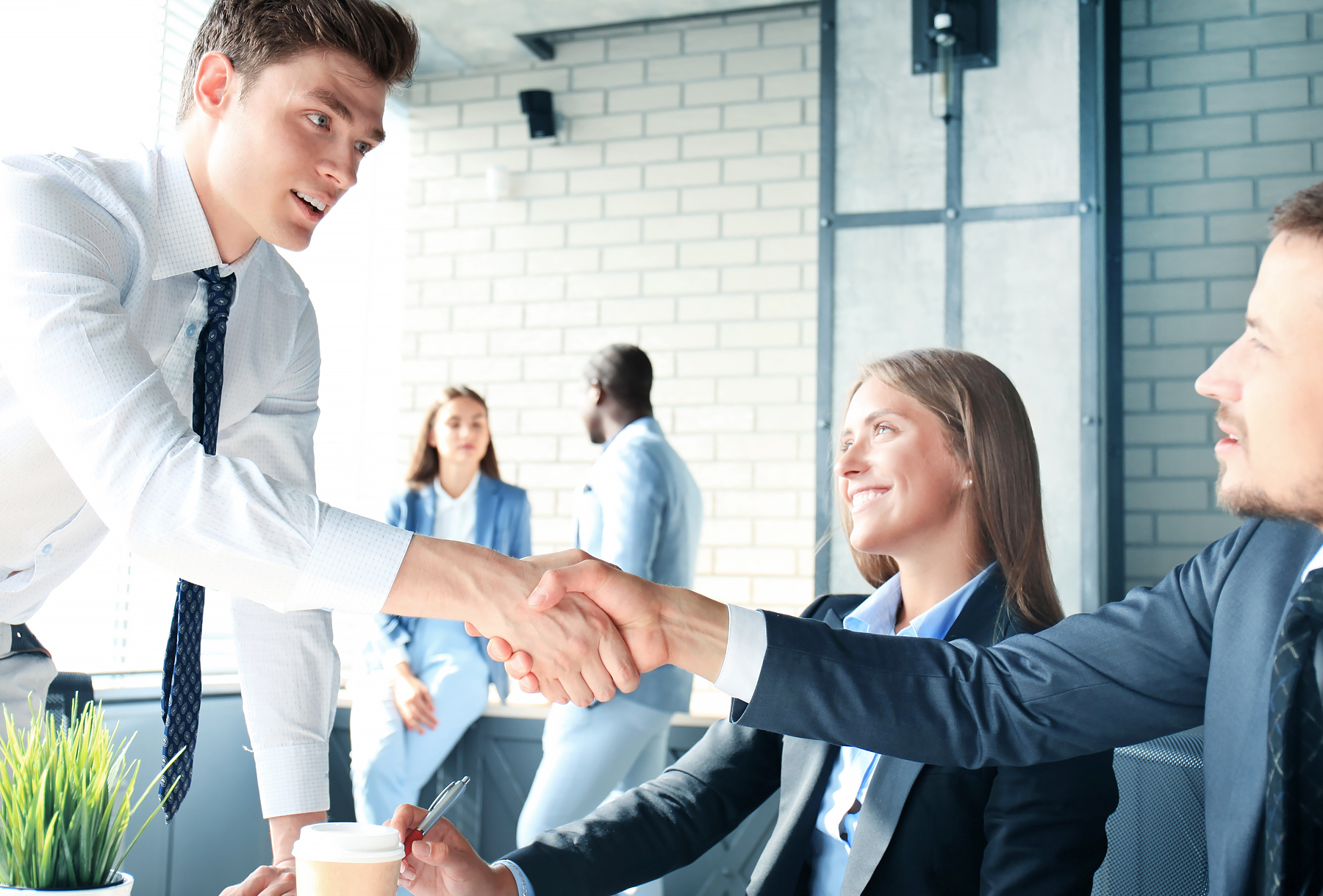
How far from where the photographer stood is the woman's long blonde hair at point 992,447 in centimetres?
164

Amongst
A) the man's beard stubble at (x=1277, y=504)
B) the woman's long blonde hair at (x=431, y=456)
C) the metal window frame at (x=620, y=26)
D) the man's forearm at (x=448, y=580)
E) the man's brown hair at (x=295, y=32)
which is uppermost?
the metal window frame at (x=620, y=26)

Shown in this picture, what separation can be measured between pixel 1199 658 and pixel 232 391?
4.35ft

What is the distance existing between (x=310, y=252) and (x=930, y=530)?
3826 millimetres

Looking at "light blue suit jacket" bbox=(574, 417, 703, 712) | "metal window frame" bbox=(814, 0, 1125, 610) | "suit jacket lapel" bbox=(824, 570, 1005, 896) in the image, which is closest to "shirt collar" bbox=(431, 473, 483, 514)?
"light blue suit jacket" bbox=(574, 417, 703, 712)

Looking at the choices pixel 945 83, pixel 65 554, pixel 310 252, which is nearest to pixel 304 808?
pixel 65 554

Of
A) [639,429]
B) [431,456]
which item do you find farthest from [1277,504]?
[431,456]

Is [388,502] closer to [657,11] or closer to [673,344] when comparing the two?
[673,344]

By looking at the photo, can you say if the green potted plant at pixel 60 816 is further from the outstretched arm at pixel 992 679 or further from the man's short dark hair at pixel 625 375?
the man's short dark hair at pixel 625 375

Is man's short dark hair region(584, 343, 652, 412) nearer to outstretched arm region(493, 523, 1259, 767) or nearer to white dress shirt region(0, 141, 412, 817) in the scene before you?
white dress shirt region(0, 141, 412, 817)

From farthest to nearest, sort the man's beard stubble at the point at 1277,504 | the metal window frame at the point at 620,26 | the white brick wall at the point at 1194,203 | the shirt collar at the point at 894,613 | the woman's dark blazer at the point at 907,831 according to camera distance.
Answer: the metal window frame at the point at 620,26 < the white brick wall at the point at 1194,203 < the shirt collar at the point at 894,613 < the woman's dark blazer at the point at 907,831 < the man's beard stubble at the point at 1277,504

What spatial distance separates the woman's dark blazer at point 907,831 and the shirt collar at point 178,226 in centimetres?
91

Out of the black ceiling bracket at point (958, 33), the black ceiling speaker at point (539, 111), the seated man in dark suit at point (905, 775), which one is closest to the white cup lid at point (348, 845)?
the seated man in dark suit at point (905, 775)

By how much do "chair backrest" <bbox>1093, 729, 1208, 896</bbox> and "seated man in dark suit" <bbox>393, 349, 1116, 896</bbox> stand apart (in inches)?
2.9

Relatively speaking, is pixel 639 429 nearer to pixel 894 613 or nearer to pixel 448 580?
pixel 894 613
